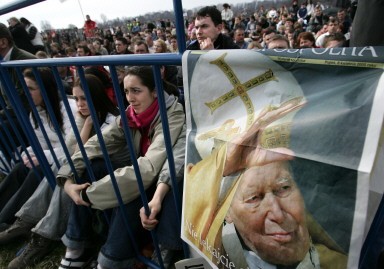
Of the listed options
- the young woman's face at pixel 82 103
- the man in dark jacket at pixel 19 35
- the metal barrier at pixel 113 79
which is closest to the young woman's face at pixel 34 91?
the metal barrier at pixel 113 79

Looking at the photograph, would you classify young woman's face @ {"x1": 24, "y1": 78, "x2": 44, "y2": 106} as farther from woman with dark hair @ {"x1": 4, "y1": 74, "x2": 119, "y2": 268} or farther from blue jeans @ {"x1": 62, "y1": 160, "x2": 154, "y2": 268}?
blue jeans @ {"x1": 62, "y1": 160, "x2": 154, "y2": 268}

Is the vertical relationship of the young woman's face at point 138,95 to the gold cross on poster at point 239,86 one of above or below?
below

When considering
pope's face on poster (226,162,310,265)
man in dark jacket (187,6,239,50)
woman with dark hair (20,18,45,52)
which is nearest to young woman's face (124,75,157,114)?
pope's face on poster (226,162,310,265)

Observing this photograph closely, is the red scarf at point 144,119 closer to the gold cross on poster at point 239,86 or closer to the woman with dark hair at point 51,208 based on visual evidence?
the woman with dark hair at point 51,208

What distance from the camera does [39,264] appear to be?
1877 millimetres

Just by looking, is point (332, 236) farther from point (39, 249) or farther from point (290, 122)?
point (39, 249)

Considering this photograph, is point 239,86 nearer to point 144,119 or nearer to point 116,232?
point 144,119

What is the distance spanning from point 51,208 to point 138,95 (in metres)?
0.90

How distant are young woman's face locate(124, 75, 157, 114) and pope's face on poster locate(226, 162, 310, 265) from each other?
90 centimetres

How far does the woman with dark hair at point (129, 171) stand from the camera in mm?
1332

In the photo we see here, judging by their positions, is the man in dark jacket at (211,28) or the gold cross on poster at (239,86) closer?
the gold cross on poster at (239,86)

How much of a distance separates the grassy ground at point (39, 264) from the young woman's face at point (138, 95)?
1.20m

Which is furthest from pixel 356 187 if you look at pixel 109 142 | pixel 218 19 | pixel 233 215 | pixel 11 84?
pixel 218 19

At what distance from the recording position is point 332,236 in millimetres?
579
